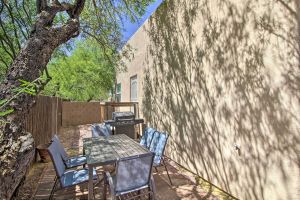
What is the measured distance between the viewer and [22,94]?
2680 mm

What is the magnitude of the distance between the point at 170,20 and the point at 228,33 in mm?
2595

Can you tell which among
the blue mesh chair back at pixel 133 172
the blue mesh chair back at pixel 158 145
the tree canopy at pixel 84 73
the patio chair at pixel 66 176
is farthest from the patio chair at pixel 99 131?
the tree canopy at pixel 84 73

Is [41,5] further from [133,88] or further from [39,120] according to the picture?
[133,88]

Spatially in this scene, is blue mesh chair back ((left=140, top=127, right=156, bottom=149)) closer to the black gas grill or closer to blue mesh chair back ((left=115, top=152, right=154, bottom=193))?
blue mesh chair back ((left=115, top=152, right=154, bottom=193))

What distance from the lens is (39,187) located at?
419 centimetres

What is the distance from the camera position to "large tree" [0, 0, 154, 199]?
1984 millimetres

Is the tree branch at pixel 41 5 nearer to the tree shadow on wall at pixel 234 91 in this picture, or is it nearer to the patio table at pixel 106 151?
the patio table at pixel 106 151

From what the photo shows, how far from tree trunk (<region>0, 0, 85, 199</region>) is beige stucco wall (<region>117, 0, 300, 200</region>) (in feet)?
8.63

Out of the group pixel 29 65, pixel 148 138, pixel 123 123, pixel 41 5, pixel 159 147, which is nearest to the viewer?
pixel 29 65

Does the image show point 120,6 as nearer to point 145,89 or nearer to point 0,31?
point 145,89

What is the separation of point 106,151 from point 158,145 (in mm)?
1092

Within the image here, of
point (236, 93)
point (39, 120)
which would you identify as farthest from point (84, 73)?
point (236, 93)

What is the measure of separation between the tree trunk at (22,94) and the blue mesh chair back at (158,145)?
7.46ft

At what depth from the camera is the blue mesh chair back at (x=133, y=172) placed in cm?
273
